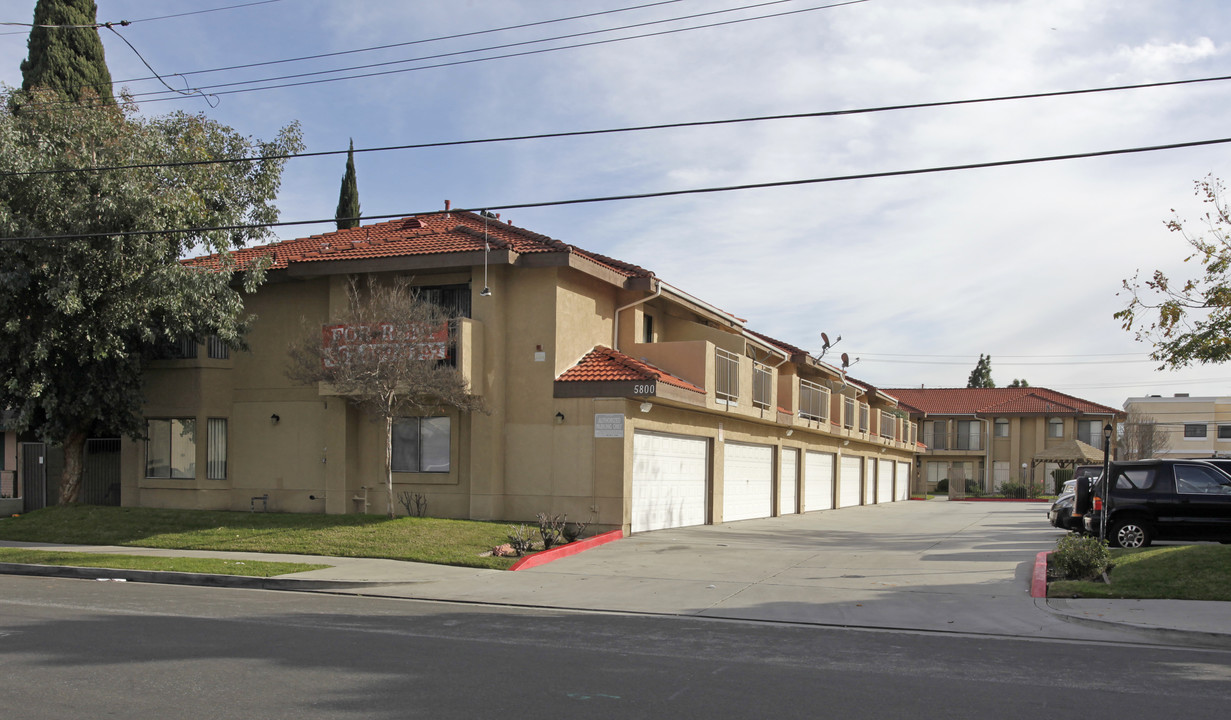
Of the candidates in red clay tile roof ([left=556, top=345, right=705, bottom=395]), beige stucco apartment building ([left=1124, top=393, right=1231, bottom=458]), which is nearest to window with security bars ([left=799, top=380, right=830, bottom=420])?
red clay tile roof ([left=556, top=345, right=705, bottom=395])

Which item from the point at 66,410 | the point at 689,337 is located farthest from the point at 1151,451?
the point at 66,410

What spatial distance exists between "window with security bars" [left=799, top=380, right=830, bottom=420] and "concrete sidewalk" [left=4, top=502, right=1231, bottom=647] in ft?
36.1

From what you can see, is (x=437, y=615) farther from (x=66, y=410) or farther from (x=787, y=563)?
(x=66, y=410)

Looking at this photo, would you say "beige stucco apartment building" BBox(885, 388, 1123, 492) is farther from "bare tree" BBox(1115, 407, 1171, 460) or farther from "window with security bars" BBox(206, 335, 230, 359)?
"window with security bars" BBox(206, 335, 230, 359)

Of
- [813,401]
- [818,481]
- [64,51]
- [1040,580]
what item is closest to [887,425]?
[818,481]

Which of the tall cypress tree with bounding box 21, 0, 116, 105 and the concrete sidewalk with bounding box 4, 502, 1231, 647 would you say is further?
the tall cypress tree with bounding box 21, 0, 116, 105

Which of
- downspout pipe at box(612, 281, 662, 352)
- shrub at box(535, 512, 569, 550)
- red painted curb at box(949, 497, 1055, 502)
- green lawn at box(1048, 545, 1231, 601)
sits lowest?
red painted curb at box(949, 497, 1055, 502)

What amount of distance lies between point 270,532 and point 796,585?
10.5 metres

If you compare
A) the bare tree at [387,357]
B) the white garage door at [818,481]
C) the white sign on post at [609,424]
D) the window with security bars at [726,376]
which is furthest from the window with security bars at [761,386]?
the bare tree at [387,357]

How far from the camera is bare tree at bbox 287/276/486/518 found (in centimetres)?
1847

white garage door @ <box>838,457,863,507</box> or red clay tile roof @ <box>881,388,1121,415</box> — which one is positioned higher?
red clay tile roof @ <box>881,388,1121,415</box>

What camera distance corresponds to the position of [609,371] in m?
20.7

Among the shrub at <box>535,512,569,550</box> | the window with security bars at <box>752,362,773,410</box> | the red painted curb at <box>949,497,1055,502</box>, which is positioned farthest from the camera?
the red painted curb at <box>949,497,1055,502</box>

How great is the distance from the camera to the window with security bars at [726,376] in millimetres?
24000
